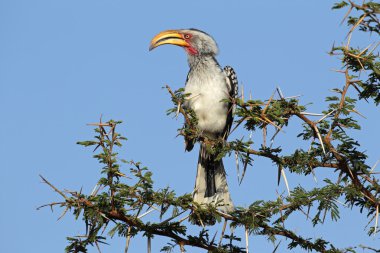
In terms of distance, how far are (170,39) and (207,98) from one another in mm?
1191

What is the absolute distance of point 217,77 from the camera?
7289mm

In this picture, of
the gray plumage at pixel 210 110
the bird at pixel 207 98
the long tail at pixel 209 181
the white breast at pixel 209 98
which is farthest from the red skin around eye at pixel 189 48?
the long tail at pixel 209 181

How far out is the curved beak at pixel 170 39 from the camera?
284 inches

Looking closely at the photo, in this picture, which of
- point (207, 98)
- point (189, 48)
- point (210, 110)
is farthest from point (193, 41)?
point (210, 110)

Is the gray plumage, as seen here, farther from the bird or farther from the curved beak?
the curved beak

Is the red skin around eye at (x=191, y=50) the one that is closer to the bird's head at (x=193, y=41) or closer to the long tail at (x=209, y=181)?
the bird's head at (x=193, y=41)

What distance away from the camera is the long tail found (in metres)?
6.84

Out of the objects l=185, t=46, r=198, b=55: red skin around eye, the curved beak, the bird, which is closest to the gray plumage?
the bird

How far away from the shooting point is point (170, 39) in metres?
7.71

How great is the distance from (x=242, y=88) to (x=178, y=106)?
53 cm

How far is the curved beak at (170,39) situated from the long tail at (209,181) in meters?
1.47

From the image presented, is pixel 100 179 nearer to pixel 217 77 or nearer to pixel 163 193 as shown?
pixel 163 193

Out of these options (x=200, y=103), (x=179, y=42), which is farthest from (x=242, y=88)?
(x=179, y=42)

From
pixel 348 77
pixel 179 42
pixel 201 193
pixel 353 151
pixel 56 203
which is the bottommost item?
pixel 56 203
